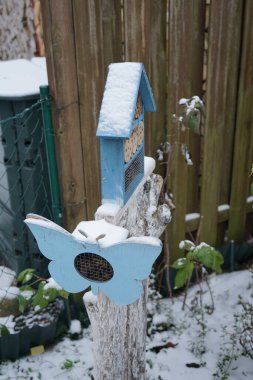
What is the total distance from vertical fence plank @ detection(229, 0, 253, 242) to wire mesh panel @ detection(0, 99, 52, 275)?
1446mm

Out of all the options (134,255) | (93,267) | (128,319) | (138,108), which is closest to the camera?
(134,255)

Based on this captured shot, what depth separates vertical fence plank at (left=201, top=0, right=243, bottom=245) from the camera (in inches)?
104

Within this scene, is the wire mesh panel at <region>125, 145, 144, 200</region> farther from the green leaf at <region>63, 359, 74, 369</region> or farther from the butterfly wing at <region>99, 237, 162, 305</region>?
the green leaf at <region>63, 359, 74, 369</region>

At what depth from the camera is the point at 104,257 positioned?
4.05 ft

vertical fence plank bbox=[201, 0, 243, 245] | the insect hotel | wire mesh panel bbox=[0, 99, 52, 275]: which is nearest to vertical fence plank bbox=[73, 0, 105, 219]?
wire mesh panel bbox=[0, 99, 52, 275]

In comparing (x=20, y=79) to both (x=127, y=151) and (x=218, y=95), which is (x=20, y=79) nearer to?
(x=218, y=95)

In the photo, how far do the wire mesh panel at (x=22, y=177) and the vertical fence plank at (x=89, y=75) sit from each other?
0.89ft

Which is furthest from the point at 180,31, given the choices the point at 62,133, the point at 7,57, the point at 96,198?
the point at 7,57

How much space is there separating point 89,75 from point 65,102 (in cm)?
21

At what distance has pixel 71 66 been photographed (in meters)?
2.24

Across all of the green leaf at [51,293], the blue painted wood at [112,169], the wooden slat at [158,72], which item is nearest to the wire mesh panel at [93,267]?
the blue painted wood at [112,169]

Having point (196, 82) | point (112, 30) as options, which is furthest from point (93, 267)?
point (196, 82)

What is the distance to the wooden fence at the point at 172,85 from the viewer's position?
2236mm

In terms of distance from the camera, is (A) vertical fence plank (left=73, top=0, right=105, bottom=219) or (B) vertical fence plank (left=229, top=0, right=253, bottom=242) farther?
(B) vertical fence plank (left=229, top=0, right=253, bottom=242)
